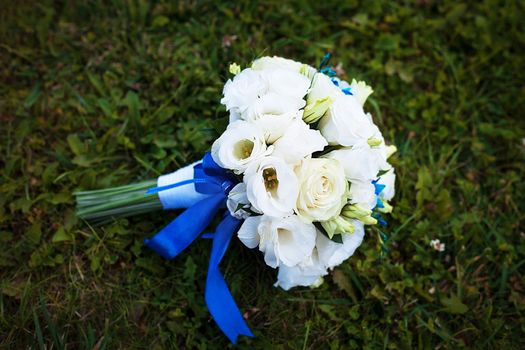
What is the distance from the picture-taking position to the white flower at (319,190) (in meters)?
1.63

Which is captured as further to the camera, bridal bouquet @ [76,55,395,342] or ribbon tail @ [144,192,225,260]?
ribbon tail @ [144,192,225,260]

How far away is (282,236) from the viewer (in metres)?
1.78

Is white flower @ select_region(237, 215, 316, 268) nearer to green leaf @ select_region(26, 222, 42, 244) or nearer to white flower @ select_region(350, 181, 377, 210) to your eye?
white flower @ select_region(350, 181, 377, 210)

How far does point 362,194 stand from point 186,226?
0.89 meters

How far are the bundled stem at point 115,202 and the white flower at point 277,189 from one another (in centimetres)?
94

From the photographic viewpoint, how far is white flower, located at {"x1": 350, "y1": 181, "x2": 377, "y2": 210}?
178cm

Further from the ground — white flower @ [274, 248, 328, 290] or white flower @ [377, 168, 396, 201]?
white flower @ [377, 168, 396, 201]

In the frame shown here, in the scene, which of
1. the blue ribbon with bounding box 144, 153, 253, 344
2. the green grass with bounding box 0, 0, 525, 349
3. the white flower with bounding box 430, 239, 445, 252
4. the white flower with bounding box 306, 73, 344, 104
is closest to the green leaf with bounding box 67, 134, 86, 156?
the green grass with bounding box 0, 0, 525, 349

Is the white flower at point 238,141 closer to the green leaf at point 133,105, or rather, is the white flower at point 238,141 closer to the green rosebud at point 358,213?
the green rosebud at point 358,213

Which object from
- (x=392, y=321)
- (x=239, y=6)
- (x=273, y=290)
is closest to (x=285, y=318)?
(x=273, y=290)

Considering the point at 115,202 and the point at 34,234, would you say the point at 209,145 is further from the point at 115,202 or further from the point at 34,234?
the point at 34,234

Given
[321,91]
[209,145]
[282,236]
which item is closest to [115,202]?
[209,145]

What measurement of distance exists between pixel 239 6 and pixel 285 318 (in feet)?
6.69

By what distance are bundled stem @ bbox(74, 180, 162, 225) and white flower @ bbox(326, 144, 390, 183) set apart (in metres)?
1.08
